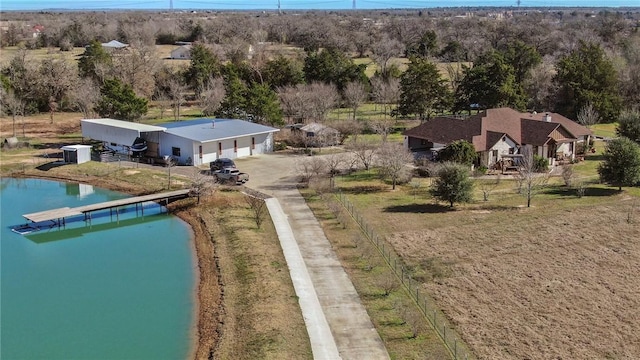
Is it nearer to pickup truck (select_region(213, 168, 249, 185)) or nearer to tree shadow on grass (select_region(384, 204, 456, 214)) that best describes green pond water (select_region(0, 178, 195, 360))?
pickup truck (select_region(213, 168, 249, 185))

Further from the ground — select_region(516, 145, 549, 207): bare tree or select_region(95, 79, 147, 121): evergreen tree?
select_region(95, 79, 147, 121): evergreen tree

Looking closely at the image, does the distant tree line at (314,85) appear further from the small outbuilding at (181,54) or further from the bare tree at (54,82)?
the small outbuilding at (181,54)

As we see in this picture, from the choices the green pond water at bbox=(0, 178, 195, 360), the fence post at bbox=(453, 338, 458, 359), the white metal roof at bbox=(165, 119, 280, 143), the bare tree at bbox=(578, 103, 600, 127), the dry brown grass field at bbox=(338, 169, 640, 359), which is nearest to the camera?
the fence post at bbox=(453, 338, 458, 359)

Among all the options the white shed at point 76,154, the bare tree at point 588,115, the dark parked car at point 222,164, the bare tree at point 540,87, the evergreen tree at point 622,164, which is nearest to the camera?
the evergreen tree at point 622,164

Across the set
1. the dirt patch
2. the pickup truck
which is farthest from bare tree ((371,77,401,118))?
the dirt patch

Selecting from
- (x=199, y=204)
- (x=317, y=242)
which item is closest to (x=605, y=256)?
(x=317, y=242)

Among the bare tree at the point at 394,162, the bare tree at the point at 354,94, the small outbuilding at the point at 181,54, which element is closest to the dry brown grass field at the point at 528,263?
the bare tree at the point at 394,162
